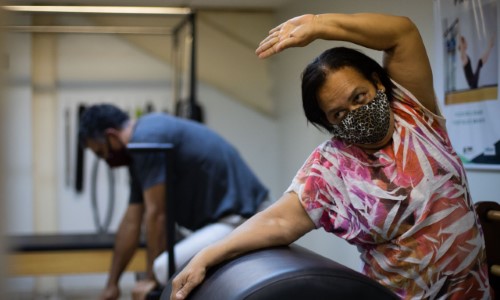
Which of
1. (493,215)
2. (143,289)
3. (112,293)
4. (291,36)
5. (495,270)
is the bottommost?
(112,293)

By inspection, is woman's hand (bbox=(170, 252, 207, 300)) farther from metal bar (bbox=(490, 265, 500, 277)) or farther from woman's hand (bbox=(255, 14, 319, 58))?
metal bar (bbox=(490, 265, 500, 277))

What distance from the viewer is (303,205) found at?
51.9 inches

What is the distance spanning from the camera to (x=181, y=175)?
8.68ft

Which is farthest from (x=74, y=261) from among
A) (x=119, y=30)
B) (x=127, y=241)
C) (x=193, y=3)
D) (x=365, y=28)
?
(x=365, y=28)

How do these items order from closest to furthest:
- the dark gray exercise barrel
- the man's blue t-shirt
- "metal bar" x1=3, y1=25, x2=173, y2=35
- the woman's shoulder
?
the dark gray exercise barrel
the woman's shoulder
the man's blue t-shirt
"metal bar" x1=3, y1=25, x2=173, y2=35

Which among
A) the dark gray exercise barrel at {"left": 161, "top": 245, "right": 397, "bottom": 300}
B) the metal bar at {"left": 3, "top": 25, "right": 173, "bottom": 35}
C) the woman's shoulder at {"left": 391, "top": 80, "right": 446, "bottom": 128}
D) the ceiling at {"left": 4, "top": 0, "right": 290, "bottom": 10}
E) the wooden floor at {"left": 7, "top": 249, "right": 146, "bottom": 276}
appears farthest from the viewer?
the metal bar at {"left": 3, "top": 25, "right": 173, "bottom": 35}

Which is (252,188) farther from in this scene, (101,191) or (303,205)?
(101,191)

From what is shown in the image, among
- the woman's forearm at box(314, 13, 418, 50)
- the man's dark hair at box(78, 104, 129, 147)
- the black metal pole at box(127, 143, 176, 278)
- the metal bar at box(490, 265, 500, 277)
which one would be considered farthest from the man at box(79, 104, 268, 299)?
the woman's forearm at box(314, 13, 418, 50)

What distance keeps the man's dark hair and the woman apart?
1422 millimetres

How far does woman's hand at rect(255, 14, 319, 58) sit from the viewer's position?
114 centimetres

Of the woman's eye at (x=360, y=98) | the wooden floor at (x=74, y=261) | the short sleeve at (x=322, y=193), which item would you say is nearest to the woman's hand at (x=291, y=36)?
the woman's eye at (x=360, y=98)

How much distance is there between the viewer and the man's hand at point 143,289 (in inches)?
97.2

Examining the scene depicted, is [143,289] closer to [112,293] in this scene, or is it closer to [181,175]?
[112,293]

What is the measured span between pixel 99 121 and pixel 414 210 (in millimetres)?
1720
